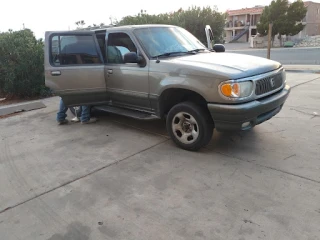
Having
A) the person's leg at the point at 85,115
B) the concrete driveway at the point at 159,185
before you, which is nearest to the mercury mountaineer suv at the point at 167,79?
the person's leg at the point at 85,115

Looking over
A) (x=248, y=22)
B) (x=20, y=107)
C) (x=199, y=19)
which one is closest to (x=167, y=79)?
(x=20, y=107)

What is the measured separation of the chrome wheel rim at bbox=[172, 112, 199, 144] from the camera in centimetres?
425

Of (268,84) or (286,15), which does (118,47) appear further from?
(286,15)

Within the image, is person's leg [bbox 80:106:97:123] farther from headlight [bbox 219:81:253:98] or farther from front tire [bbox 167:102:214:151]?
headlight [bbox 219:81:253:98]

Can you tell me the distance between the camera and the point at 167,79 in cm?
434

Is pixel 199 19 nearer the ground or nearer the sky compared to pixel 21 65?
nearer the sky

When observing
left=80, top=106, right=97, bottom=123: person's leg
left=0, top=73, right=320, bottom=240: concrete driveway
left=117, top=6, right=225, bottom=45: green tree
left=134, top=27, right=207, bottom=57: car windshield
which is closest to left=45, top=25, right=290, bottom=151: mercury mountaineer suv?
left=134, top=27, right=207, bottom=57: car windshield

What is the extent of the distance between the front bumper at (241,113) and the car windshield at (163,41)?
146cm

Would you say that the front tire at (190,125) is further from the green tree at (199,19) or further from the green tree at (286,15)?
the green tree at (286,15)

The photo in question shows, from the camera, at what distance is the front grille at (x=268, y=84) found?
3869mm

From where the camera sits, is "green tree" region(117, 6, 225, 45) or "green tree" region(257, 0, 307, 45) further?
"green tree" region(257, 0, 307, 45)

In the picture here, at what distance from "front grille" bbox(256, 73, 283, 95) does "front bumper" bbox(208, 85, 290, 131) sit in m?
0.12

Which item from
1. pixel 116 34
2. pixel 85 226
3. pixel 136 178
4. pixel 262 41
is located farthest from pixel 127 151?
pixel 262 41

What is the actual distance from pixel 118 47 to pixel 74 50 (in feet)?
2.91
